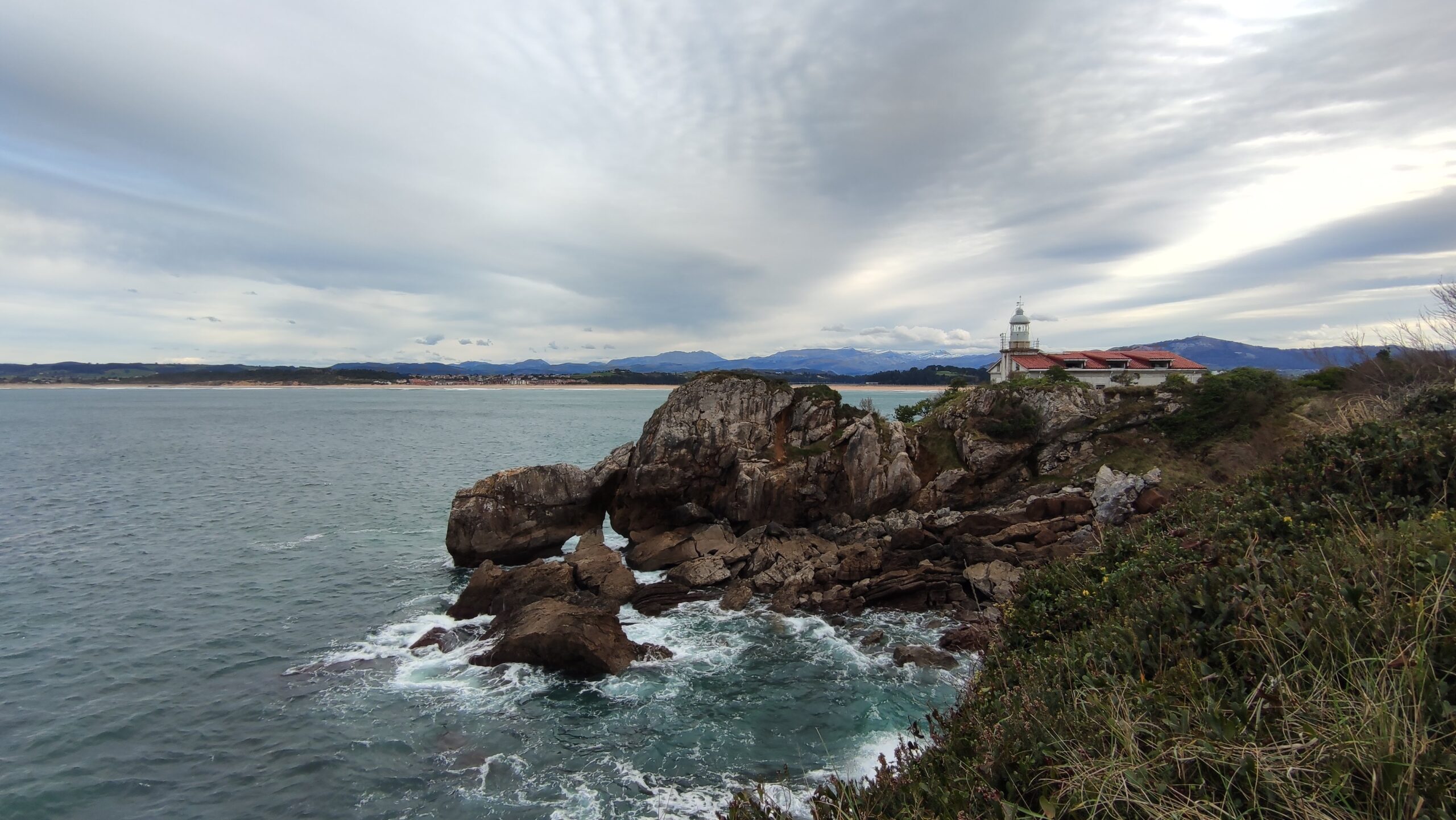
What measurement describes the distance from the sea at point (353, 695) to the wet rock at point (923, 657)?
0.34 m

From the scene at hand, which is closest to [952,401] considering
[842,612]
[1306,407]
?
[1306,407]

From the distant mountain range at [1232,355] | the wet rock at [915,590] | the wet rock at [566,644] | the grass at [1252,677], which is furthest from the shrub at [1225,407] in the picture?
the distant mountain range at [1232,355]

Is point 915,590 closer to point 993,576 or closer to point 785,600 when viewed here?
point 993,576

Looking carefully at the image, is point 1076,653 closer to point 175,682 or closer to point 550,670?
point 550,670

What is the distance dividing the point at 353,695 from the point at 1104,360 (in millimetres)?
62533

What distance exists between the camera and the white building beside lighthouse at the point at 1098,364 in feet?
171

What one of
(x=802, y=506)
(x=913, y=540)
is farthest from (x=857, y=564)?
(x=802, y=506)

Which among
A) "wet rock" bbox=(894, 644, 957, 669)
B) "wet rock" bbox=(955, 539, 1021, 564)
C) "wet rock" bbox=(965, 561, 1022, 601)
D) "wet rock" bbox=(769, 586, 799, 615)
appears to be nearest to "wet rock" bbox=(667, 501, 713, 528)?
"wet rock" bbox=(769, 586, 799, 615)

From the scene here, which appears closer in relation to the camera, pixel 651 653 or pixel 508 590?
pixel 651 653

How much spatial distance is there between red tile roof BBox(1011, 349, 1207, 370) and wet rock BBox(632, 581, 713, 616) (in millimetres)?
40880

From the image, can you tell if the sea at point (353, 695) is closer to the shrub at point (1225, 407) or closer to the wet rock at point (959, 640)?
the wet rock at point (959, 640)

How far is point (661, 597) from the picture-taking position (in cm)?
2466

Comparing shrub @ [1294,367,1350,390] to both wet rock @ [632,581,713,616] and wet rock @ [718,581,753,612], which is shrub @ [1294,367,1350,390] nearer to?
wet rock @ [718,581,753,612]

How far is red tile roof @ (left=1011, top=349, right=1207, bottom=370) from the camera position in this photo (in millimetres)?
54594
